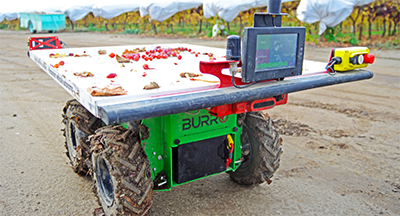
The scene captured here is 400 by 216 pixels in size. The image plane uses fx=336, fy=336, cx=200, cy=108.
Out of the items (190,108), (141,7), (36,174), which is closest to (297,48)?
(190,108)

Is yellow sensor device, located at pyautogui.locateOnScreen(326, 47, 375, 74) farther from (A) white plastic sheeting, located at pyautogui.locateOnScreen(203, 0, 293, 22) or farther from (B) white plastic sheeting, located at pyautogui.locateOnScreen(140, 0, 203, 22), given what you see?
(B) white plastic sheeting, located at pyautogui.locateOnScreen(140, 0, 203, 22)

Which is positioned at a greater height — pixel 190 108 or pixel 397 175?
pixel 190 108

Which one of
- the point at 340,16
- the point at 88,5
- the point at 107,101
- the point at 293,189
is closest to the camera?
the point at 107,101

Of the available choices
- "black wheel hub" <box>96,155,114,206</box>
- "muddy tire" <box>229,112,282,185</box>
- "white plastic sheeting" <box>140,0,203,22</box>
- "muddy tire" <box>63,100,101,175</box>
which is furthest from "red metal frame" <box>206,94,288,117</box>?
"white plastic sheeting" <box>140,0,203,22</box>

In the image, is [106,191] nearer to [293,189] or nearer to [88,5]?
[293,189]

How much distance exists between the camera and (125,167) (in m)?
2.43

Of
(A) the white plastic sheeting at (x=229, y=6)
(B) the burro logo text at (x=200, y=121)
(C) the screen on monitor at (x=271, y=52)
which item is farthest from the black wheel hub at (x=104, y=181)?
(A) the white plastic sheeting at (x=229, y=6)

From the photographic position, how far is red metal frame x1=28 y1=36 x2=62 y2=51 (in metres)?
4.50

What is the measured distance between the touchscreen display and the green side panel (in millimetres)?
695

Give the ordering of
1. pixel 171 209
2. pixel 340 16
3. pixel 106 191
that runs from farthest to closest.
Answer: pixel 340 16, pixel 171 209, pixel 106 191

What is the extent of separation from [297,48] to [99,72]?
167 cm

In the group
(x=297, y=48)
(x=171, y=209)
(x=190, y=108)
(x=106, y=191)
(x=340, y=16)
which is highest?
(x=340, y=16)

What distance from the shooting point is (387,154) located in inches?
166

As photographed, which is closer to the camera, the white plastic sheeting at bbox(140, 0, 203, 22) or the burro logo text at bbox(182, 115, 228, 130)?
the burro logo text at bbox(182, 115, 228, 130)
